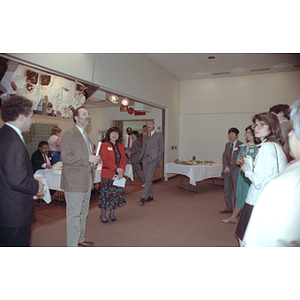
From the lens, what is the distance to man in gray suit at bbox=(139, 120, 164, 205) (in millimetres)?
5016

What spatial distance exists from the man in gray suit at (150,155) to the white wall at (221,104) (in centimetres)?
405

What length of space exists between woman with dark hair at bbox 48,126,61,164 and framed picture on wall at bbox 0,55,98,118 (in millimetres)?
270

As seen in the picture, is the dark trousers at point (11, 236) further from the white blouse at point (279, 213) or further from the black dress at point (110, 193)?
the black dress at point (110, 193)

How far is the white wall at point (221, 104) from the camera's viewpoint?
25.3ft

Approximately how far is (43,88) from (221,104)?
6.56 meters

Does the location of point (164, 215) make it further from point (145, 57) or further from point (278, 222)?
point (145, 57)

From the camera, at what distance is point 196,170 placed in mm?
5805

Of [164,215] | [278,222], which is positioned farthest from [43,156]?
[278,222]

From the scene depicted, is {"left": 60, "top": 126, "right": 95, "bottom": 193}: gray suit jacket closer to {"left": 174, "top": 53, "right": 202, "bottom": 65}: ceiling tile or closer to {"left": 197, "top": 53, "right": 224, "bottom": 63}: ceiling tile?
{"left": 174, "top": 53, "right": 202, "bottom": 65}: ceiling tile

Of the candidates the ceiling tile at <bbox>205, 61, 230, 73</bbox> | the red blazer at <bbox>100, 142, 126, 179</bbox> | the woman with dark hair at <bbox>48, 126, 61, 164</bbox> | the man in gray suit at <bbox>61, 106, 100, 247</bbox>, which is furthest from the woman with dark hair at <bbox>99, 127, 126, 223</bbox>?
the ceiling tile at <bbox>205, 61, 230, 73</bbox>

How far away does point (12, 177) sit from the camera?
5.25 ft
